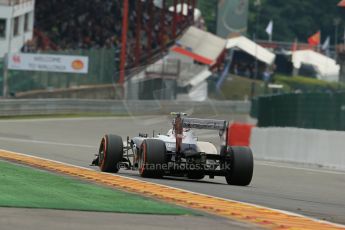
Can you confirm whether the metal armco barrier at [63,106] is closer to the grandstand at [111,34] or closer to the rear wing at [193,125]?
the grandstand at [111,34]

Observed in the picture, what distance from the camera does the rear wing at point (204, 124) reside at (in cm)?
1527

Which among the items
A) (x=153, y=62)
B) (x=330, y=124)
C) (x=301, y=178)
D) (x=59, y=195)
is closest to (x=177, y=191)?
(x=59, y=195)

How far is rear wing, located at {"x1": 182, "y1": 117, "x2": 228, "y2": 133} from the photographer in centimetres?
1527

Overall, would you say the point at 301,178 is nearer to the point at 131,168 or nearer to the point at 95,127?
the point at 131,168

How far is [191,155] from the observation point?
1506 centimetres

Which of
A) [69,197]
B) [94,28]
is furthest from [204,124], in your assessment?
[94,28]

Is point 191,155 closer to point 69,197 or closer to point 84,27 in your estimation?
point 69,197

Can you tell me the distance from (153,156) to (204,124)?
999 millimetres

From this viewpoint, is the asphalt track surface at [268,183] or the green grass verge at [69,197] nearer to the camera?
the green grass verge at [69,197]

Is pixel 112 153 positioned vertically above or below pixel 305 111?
below

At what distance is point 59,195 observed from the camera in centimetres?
1111

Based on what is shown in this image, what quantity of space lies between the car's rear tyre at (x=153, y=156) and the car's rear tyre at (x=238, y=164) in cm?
97

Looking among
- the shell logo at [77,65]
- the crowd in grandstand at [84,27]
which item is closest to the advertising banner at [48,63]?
the shell logo at [77,65]

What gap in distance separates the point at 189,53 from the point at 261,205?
54.7 meters
